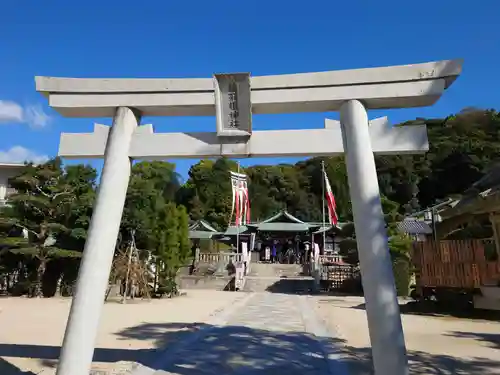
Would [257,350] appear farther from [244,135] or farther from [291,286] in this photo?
[291,286]

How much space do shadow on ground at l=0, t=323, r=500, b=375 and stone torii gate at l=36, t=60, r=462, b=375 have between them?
186cm

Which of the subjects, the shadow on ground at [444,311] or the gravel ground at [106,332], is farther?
the shadow on ground at [444,311]

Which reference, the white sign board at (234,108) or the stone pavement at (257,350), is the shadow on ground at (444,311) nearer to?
the stone pavement at (257,350)

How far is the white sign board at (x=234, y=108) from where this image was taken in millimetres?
4645

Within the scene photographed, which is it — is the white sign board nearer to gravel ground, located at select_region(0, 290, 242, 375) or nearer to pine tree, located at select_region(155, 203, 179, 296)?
gravel ground, located at select_region(0, 290, 242, 375)

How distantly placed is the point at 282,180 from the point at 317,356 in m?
47.9

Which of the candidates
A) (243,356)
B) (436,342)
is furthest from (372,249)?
(436,342)

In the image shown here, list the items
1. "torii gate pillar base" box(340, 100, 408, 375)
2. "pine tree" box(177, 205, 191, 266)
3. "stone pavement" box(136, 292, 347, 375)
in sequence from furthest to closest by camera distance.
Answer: "pine tree" box(177, 205, 191, 266) < "stone pavement" box(136, 292, 347, 375) < "torii gate pillar base" box(340, 100, 408, 375)

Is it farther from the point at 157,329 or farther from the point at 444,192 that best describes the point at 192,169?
the point at 157,329

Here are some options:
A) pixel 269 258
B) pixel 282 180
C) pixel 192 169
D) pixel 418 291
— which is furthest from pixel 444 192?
pixel 418 291

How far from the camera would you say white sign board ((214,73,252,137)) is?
15.2 ft

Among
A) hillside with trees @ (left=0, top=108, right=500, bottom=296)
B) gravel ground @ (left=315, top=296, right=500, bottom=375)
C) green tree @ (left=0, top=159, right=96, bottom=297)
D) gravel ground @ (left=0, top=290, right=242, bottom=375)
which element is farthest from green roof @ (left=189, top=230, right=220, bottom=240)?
gravel ground @ (left=315, top=296, right=500, bottom=375)

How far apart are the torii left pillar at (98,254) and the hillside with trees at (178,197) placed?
11466 mm

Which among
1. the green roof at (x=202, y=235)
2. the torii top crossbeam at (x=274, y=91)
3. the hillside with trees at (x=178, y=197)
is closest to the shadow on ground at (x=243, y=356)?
the torii top crossbeam at (x=274, y=91)
